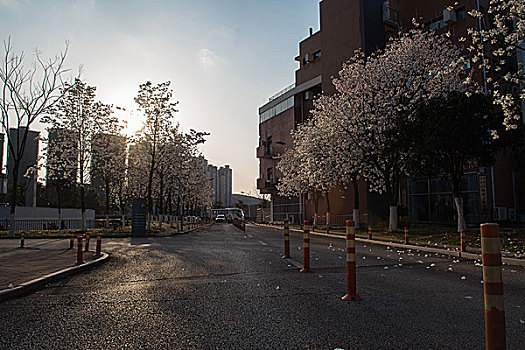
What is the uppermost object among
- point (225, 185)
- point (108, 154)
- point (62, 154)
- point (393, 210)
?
point (225, 185)

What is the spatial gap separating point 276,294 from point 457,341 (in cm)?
306

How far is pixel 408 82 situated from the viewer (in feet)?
89.6

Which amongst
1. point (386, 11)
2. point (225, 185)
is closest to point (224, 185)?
point (225, 185)

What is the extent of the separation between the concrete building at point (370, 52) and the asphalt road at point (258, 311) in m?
26.6

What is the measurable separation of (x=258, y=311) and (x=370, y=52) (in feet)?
128

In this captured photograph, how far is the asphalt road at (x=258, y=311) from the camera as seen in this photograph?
436 centimetres

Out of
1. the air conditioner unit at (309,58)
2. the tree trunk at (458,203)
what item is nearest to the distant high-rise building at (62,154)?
the tree trunk at (458,203)

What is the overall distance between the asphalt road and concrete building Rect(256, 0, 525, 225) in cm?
2658

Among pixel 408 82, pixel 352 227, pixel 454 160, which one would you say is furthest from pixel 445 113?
pixel 352 227

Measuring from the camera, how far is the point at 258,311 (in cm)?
561

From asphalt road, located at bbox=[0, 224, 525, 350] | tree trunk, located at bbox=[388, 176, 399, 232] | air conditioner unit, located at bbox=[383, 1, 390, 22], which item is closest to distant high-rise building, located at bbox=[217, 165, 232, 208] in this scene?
air conditioner unit, located at bbox=[383, 1, 390, 22]

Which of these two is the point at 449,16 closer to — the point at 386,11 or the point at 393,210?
the point at 386,11

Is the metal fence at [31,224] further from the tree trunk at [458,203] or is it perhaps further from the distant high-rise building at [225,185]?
the distant high-rise building at [225,185]

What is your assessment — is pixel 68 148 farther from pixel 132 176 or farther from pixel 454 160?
pixel 454 160
